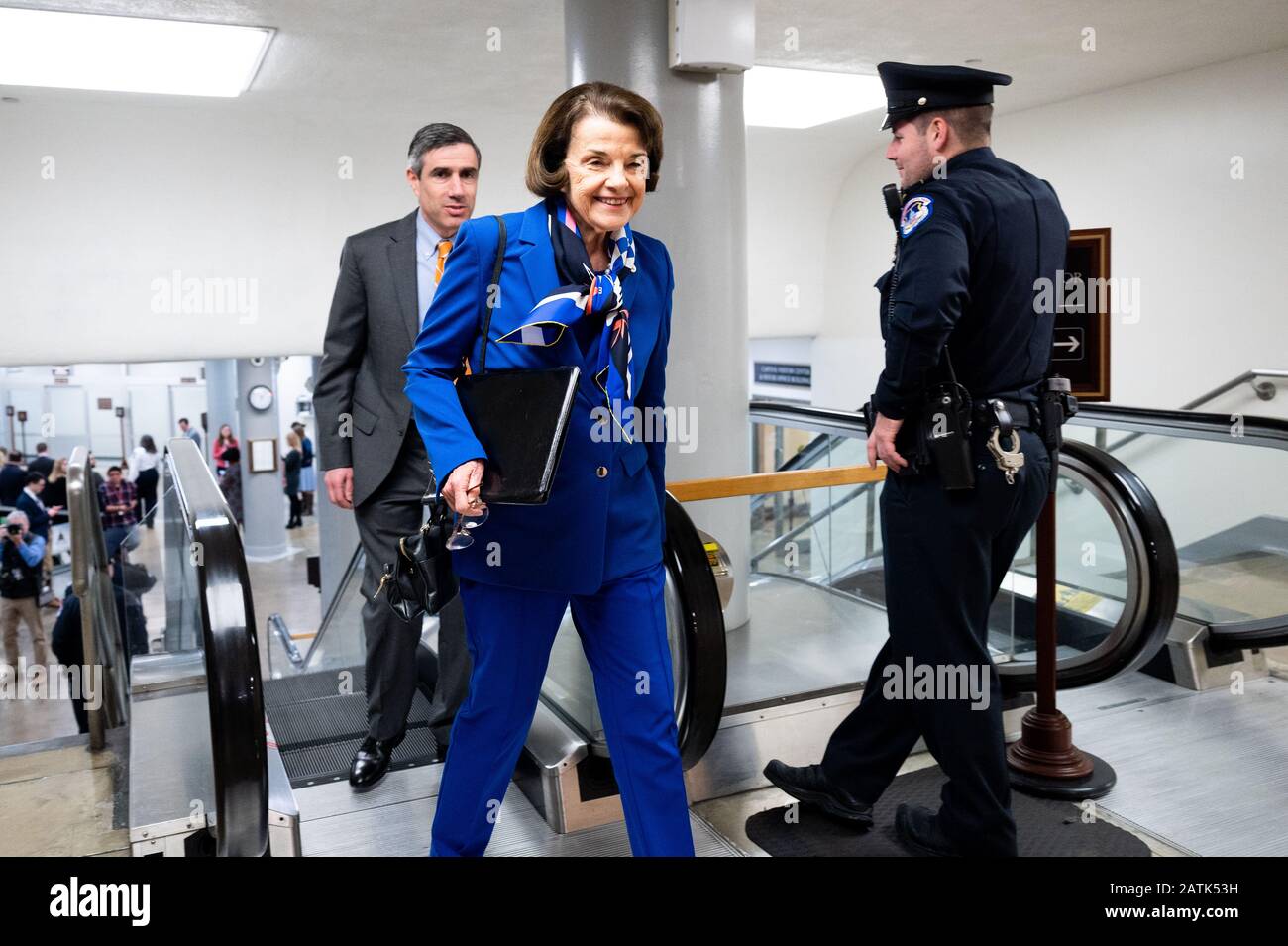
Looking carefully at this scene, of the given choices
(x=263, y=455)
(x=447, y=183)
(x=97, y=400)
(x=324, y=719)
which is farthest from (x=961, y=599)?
(x=97, y=400)

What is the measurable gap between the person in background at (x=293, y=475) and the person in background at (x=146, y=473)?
6.51ft

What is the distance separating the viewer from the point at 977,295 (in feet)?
7.77

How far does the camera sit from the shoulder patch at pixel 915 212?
91.0 inches

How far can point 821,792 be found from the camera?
271 cm

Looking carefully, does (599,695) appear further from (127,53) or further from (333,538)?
(333,538)

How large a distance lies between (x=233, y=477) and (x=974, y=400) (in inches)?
555

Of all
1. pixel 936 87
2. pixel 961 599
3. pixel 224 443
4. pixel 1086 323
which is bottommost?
pixel 224 443

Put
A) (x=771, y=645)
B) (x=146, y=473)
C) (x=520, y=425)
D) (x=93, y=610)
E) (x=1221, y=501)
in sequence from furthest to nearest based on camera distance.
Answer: (x=146, y=473) < (x=1221, y=501) < (x=93, y=610) < (x=771, y=645) < (x=520, y=425)

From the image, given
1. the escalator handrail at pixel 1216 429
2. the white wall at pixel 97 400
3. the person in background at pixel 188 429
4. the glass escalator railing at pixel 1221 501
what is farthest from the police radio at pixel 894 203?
the white wall at pixel 97 400

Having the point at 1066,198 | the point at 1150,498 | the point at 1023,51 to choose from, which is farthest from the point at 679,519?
the point at 1066,198

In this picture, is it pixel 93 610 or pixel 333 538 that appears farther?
pixel 333 538

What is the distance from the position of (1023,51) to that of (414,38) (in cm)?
396

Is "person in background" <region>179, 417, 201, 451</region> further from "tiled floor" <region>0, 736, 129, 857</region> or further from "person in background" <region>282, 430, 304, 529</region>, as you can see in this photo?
"tiled floor" <region>0, 736, 129, 857</region>
